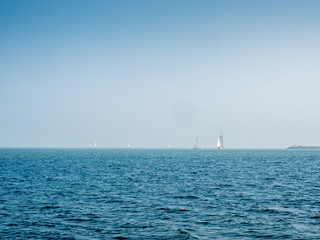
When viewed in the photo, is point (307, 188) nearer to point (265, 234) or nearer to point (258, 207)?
point (258, 207)

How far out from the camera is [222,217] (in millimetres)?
31094

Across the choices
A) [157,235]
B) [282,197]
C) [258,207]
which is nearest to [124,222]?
[157,235]

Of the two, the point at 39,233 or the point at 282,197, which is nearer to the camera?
the point at 39,233

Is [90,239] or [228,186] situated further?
[228,186]

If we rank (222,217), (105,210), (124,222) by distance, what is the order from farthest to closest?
(105,210) < (222,217) < (124,222)

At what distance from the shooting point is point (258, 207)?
35.9 metres

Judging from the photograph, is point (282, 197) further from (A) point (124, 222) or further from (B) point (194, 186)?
(A) point (124, 222)

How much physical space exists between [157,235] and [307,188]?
34721 mm

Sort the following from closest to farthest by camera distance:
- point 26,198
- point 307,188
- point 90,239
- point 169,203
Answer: point 90,239 < point 169,203 < point 26,198 < point 307,188

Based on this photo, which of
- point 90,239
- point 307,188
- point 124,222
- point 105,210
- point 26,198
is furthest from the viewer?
point 307,188

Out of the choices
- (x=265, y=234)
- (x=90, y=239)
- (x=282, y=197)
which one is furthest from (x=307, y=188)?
(x=90, y=239)

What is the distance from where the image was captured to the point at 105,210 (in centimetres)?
3400

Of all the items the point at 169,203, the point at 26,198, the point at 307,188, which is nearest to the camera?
the point at 169,203

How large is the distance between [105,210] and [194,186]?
73.9 ft
